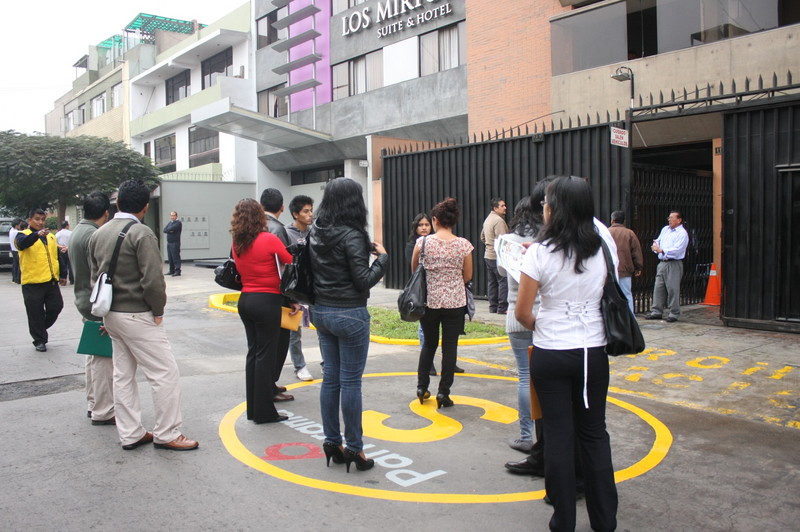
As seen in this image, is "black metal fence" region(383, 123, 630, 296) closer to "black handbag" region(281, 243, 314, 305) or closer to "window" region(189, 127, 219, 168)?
"black handbag" region(281, 243, 314, 305)

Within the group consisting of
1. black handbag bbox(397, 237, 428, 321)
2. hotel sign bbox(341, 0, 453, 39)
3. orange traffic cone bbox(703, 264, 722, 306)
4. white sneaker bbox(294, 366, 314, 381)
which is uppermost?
hotel sign bbox(341, 0, 453, 39)

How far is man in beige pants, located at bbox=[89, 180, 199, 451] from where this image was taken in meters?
4.65

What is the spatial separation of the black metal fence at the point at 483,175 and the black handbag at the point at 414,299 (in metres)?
5.93

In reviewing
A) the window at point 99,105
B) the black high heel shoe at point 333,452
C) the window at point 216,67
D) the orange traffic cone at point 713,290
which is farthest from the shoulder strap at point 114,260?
the window at point 99,105

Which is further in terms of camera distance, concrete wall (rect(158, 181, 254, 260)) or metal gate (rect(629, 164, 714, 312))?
concrete wall (rect(158, 181, 254, 260))

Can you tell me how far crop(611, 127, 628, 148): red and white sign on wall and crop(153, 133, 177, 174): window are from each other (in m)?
32.4

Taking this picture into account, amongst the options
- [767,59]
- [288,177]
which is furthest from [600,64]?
[288,177]

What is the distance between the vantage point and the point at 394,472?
4305 millimetres

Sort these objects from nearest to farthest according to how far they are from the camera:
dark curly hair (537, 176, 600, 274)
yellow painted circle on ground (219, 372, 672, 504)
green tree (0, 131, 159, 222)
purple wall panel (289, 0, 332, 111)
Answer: dark curly hair (537, 176, 600, 274)
yellow painted circle on ground (219, 372, 672, 504)
green tree (0, 131, 159, 222)
purple wall panel (289, 0, 332, 111)

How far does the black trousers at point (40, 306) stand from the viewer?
8742mm

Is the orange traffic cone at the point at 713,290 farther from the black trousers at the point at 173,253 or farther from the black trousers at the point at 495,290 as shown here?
the black trousers at the point at 173,253

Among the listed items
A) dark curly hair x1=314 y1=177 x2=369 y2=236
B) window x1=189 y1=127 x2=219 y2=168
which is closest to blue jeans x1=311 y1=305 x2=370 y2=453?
dark curly hair x1=314 y1=177 x2=369 y2=236

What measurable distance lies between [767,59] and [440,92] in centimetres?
1208

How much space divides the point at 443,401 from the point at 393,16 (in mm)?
21105
